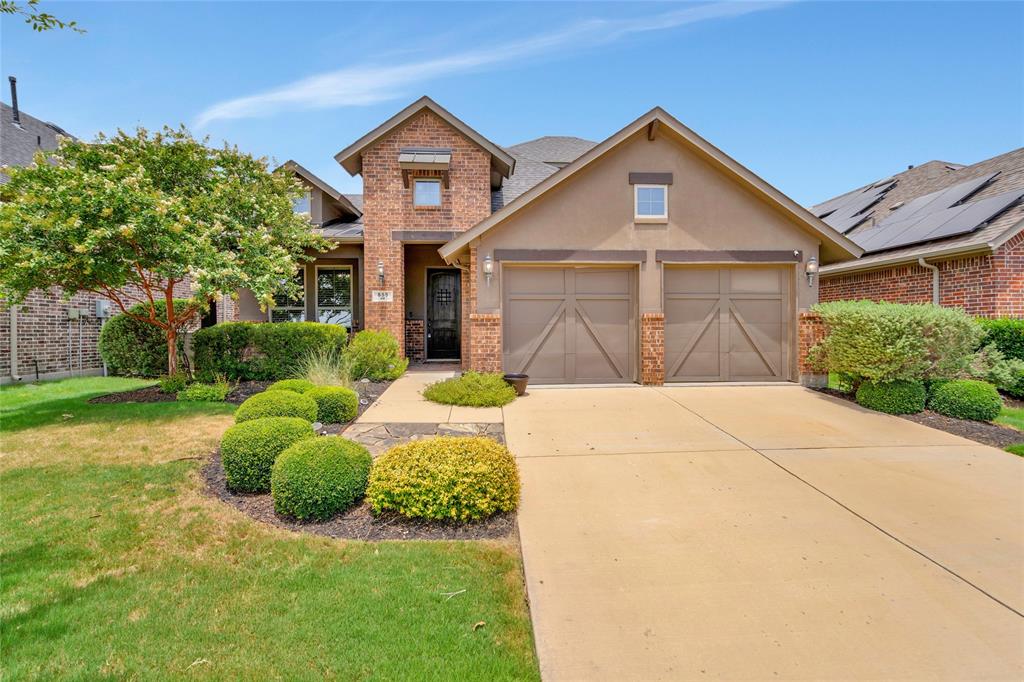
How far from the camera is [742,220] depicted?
31.9 ft

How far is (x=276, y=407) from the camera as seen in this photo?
5.40 meters

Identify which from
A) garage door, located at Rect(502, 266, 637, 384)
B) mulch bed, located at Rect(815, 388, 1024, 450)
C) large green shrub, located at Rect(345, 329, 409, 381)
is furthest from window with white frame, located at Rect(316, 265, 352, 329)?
mulch bed, located at Rect(815, 388, 1024, 450)

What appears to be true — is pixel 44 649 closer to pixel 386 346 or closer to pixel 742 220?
pixel 386 346

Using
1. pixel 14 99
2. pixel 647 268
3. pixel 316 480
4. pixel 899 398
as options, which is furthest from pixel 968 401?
pixel 14 99

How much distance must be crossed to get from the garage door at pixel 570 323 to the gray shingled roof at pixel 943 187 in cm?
764

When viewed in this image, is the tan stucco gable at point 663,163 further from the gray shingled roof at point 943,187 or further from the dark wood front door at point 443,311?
the dark wood front door at point 443,311

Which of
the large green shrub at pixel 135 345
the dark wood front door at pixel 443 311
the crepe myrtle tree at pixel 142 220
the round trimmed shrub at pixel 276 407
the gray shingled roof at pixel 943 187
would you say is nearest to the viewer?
the round trimmed shrub at pixel 276 407

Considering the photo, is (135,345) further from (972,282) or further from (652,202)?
(972,282)

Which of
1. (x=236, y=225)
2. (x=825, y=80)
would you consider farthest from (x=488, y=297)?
(x=825, y=80)

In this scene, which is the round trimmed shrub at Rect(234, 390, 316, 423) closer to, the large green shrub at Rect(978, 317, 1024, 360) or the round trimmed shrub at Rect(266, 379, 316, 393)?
the round trimmed shrub at Rect(266, 379, 316, 393)

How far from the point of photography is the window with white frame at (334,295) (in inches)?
531

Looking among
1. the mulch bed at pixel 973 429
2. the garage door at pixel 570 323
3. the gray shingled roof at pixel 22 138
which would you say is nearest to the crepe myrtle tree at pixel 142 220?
the garage door at pixel 570 323

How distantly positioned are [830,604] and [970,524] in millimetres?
2060

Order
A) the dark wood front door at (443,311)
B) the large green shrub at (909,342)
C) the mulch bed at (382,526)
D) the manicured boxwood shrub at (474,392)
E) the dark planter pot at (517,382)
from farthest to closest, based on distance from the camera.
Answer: the dark wood front door at (443,311) < the dark planter pot at (517,382) < the manicured boxwood shrub at (474,392) < the large green shrub at (909,342) < the mulch bed at (382,526)
